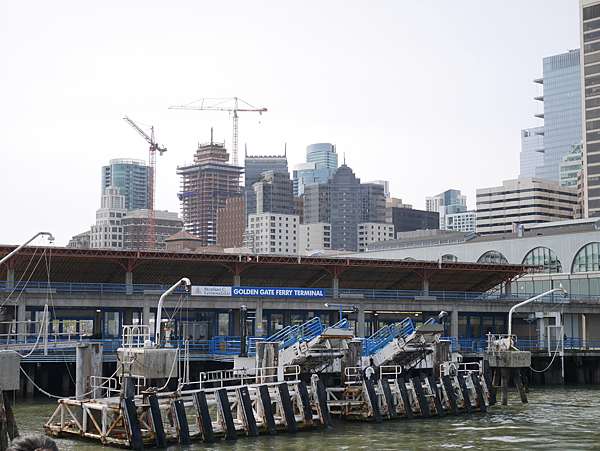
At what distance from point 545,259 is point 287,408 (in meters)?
86.7

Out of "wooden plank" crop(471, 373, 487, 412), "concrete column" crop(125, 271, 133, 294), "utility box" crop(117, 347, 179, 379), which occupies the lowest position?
"wooden plank" crop(471, 373, 487, 412)

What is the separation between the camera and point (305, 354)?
5775cm

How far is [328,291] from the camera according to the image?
98.7 metres

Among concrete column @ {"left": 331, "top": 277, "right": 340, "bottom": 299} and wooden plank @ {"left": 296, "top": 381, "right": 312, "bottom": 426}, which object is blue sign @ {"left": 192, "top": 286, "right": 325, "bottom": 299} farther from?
wooden plank @ {"left": 296, "top": 381, "right": 312, "bottom": 426}

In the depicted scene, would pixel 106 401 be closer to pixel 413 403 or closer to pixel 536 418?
pixel 413 403

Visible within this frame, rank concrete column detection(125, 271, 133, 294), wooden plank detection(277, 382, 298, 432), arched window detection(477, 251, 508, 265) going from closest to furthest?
wooden plank detection(277, 382, 298, 432)
concrete column detection(125, 271, 133, 294)
arched window detection(477, 251, 508, 265)

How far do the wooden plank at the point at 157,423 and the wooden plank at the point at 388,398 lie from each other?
1600 cm

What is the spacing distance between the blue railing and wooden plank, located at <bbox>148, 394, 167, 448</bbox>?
34.0 meters

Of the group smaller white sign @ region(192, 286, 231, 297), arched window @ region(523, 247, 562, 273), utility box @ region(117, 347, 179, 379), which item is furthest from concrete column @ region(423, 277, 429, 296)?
utility box @ region(117, 347, 179, 379)

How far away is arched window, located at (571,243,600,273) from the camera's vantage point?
124 metres

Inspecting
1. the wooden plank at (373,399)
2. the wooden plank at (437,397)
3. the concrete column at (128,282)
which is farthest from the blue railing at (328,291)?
the wooden plank at (437,397)

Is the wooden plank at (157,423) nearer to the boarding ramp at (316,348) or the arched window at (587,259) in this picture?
the boarding ramp at (316,348)

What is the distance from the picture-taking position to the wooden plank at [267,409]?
49.5m

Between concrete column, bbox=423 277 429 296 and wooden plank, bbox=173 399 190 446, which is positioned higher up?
concrete column, bbox=423 277 429 296
